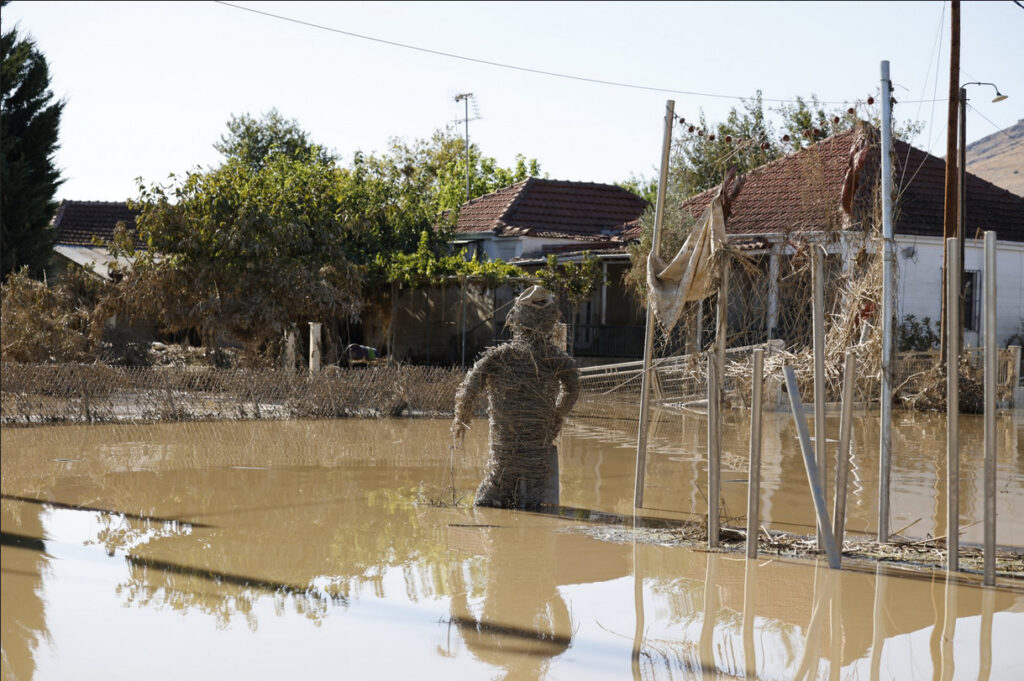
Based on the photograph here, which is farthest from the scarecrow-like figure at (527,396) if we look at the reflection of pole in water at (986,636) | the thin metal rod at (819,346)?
the reflection of pole in water at (986,636)

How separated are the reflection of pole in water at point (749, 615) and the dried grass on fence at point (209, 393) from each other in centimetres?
992

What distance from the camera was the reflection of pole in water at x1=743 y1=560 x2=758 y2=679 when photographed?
217 inches

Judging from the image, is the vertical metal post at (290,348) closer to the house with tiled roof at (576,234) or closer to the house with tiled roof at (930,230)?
the house with tiled roof at (576,234)

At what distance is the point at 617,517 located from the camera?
30.7 ft

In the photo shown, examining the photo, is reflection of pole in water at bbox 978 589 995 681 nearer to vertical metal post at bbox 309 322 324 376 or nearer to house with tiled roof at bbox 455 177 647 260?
vertical metal post at bbox 309 322 324 376

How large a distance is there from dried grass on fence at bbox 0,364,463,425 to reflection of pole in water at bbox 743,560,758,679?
9921mm

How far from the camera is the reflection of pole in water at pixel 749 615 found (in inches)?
217

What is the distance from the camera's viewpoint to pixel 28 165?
82.6 feet

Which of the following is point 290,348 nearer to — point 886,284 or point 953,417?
point 886,284

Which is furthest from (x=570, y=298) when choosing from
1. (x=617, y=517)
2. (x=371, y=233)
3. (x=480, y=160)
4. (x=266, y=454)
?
(x=480, y=160)

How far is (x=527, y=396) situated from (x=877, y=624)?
3.61 m

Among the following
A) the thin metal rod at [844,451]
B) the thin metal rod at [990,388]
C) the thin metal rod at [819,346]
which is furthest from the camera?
the thin metal rod at [844,451]

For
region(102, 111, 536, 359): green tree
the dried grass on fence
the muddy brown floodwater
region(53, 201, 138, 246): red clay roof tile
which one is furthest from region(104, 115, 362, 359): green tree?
region(53, 201, 138, 246): red clay roof tile

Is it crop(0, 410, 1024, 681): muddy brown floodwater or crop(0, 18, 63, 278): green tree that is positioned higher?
crop(0, 18, 63, 278): green tree
